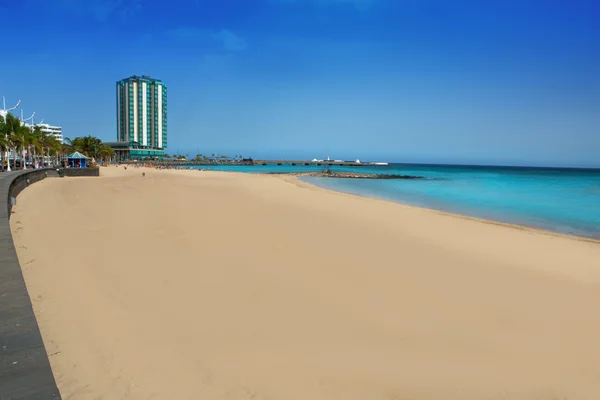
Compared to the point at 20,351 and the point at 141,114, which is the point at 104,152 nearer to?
the point at 141,114

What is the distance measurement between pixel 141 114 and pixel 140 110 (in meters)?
1.35

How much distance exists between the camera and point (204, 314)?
4.77m

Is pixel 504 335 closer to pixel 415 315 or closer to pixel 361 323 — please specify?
pixel 415 315

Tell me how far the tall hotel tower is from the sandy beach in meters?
124

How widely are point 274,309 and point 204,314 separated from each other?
0.94 m

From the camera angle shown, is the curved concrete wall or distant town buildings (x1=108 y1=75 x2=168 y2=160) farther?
distant town buildings (x1=108 y1=75 x2=168 y2=160)

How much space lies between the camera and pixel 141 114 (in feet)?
408

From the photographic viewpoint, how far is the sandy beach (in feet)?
11.1

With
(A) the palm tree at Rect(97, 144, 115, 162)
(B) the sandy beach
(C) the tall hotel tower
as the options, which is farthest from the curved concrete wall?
(C) the tall hotel tower

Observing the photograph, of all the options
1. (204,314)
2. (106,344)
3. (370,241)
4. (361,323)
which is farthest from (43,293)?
(370,241)

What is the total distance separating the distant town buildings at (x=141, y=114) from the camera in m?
121

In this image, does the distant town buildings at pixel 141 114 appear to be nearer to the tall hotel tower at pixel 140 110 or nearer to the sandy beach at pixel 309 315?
the tall hotel tower at pixel 140 110

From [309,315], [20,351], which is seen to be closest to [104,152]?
[309,315]

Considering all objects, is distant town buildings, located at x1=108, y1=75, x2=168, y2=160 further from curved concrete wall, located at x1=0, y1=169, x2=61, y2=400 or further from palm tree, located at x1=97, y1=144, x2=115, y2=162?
curved concrete wall, located at x1=0, y1=169, x2=61, y2=400
